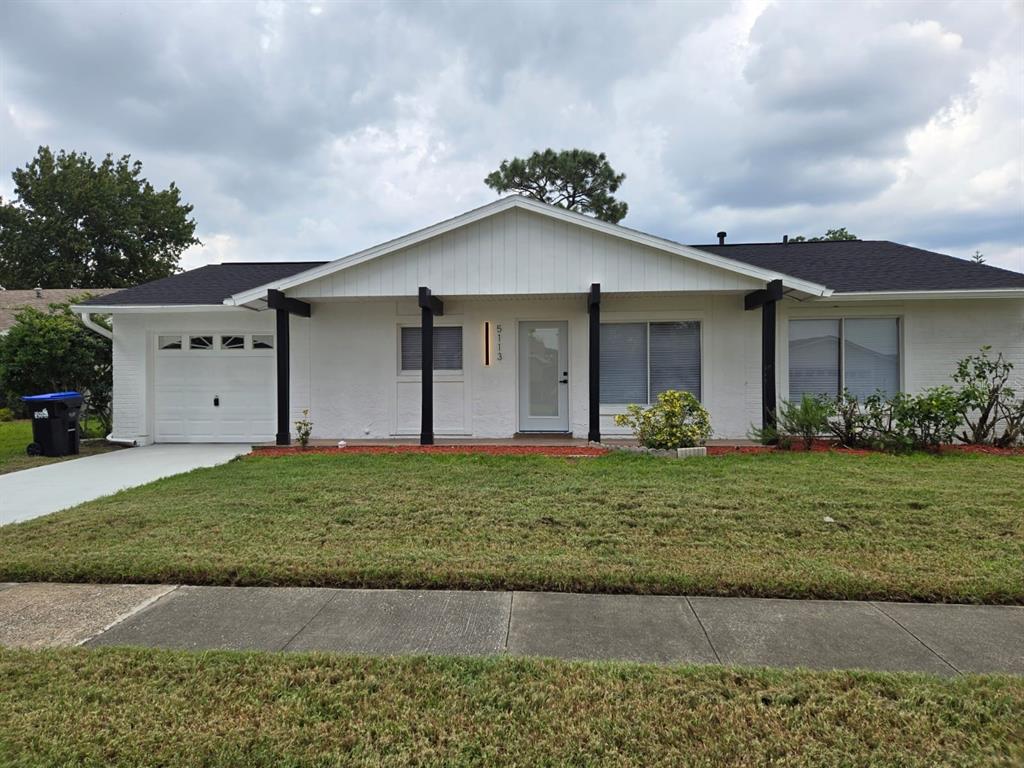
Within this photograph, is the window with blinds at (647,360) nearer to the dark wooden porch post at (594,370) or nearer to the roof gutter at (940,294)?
the dark wooden porch post at (594,370)

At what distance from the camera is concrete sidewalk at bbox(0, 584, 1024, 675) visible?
281cm

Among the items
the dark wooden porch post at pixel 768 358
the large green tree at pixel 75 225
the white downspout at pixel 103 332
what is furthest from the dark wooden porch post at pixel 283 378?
the large green tree at pixel 75 225

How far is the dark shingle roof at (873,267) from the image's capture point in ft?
31.4

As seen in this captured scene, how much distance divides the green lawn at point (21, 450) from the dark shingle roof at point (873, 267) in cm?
1250

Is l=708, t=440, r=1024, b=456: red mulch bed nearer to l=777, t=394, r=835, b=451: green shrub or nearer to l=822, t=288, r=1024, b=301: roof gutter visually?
l=777, t=394, r=835, b=451: green shrub

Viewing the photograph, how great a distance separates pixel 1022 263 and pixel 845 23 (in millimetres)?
14681

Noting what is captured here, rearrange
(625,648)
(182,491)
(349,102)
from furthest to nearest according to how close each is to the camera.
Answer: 1. (349,102)
2. (182,491)
3. (625,648)

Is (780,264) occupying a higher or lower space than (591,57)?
lower

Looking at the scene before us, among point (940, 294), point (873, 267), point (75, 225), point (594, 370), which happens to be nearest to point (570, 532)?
point (594, 370)

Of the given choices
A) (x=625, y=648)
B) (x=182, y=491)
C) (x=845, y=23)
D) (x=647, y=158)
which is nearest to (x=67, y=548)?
(x=182, y=491)

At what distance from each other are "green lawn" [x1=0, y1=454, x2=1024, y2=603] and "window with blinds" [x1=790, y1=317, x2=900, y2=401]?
10.2ft

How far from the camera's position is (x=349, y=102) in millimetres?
13242

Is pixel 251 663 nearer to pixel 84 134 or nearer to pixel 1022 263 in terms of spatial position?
pixel 84 134

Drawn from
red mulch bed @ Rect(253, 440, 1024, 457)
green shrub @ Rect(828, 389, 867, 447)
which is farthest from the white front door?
green shrub @ Rect(828, 389, 867, 447)
